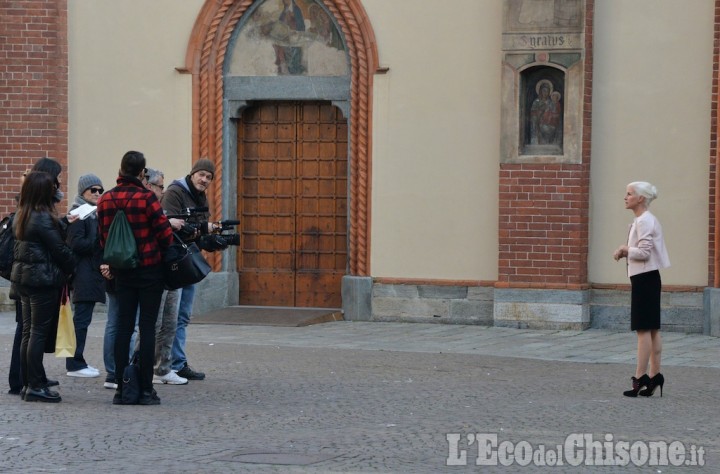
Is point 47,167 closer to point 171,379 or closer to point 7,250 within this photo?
point 7,250

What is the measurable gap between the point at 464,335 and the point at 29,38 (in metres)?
6.76

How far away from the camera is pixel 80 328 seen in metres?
12.0

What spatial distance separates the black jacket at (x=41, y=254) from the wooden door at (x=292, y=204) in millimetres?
7565

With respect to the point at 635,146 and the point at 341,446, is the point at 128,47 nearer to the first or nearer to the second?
the point at 635,146

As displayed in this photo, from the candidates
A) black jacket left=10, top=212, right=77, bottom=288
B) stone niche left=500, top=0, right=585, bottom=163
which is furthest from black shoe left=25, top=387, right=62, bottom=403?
stone niche left=500, top=0, right=585, bottom=163

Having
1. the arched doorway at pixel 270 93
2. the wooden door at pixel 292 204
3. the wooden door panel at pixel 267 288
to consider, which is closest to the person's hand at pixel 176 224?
the arched doorway at pixel 270 93

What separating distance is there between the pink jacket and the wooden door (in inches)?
282

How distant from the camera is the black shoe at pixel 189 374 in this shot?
11.8 m

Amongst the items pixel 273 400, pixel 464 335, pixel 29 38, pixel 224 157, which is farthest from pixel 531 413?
pixel 29 38

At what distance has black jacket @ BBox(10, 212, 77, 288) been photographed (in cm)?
1047

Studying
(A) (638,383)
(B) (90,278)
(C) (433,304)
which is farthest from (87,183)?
(C) (433,304)

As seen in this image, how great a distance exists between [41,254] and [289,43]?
7.91m

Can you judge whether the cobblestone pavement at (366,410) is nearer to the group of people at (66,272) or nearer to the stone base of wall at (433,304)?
the group of people at (66,272)

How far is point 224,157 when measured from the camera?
707 inches
